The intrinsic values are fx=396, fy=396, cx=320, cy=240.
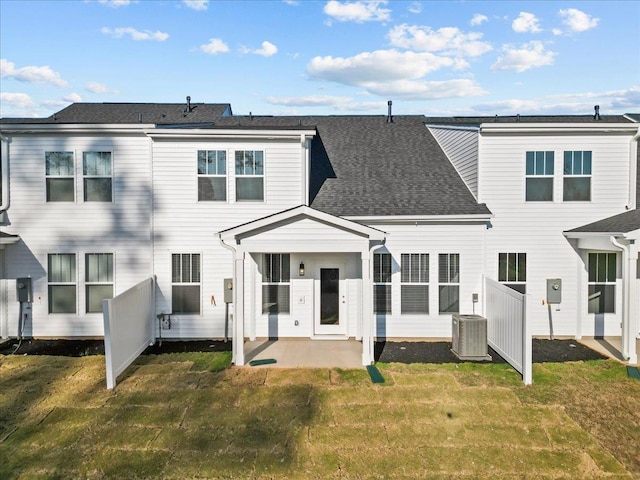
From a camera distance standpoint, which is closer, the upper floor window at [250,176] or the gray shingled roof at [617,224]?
the gray shingled roof at [617,224]

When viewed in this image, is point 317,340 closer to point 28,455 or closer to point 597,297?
point 28,455

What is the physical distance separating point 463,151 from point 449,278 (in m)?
3.89

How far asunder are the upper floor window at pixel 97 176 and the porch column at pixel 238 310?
169 inches

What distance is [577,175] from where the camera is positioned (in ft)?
34.4

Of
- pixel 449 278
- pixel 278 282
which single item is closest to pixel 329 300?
pixel 278 282

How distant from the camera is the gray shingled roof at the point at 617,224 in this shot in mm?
8984

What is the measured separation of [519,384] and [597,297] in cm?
468

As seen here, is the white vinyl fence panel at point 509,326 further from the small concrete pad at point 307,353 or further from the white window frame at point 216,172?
the white window frame at point 216,172

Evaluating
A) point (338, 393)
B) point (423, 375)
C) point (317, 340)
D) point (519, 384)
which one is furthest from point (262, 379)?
point (519, 384)

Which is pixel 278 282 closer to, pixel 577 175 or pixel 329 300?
pixel 329 300

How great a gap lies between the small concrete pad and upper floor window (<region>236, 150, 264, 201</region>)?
148 inches

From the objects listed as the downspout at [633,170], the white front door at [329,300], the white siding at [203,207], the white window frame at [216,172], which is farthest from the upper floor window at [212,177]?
the downspout at [633,170]

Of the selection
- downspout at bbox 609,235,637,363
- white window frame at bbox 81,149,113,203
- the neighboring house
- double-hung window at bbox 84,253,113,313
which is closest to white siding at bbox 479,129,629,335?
the neighboring house

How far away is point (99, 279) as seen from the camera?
1037 cm
